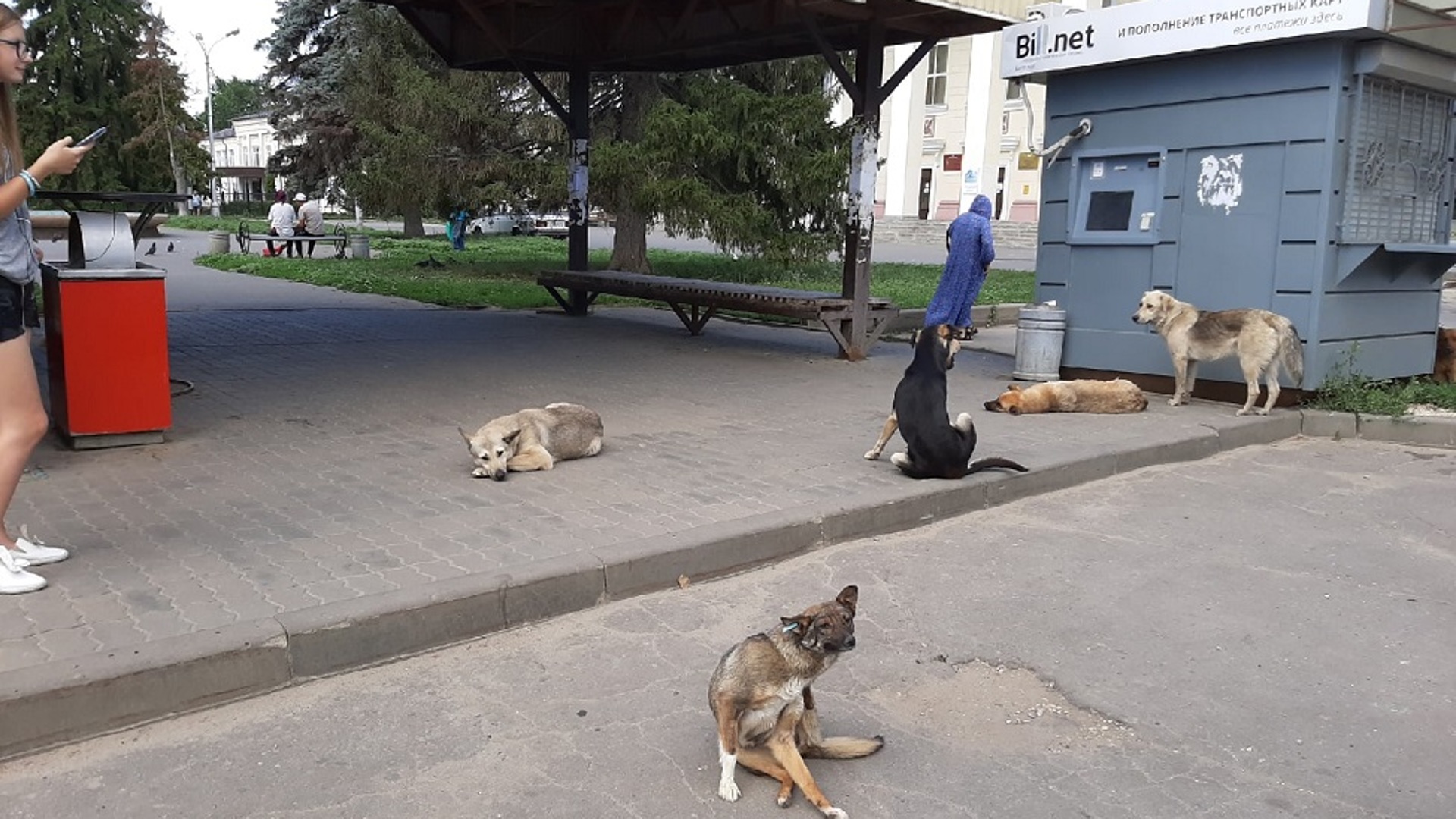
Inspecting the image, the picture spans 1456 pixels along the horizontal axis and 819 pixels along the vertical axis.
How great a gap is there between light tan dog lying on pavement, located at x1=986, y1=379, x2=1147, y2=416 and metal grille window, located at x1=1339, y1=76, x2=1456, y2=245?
2340mm

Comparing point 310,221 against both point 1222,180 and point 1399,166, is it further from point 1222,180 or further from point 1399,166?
point 1399,166

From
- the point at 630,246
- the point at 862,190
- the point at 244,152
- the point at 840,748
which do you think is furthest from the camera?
the point at 244,152

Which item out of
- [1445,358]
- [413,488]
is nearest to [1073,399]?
[1445,358]

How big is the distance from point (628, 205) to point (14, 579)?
16.3 meters

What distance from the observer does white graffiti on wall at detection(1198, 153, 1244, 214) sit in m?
10.2

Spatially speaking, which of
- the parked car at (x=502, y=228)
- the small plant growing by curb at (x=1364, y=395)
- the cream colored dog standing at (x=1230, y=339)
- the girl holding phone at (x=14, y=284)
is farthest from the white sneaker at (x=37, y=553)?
the parked car at (x=502, y=228)

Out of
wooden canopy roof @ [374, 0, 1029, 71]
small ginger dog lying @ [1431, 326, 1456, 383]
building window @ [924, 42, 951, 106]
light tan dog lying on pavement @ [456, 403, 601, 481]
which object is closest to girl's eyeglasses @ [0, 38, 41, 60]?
light tan dog lying on pavement @ [456, 403, 601, 481]

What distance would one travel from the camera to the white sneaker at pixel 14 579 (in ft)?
14.7

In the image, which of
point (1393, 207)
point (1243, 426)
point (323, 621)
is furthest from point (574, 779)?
point (1393, 207)

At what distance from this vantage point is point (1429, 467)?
28.5 feet

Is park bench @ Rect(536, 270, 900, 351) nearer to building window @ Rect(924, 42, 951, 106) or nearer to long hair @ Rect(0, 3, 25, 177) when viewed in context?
long hair @ Rect(0, 3, 25, 177)

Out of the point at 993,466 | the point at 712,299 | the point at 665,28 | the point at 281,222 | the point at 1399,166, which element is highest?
the point at 665,28

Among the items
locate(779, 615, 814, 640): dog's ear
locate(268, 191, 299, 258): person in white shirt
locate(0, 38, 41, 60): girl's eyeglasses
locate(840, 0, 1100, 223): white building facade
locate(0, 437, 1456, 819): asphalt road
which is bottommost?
locate(0, 437, 1456, 819): asphalt road

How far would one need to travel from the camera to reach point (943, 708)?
4203mm
